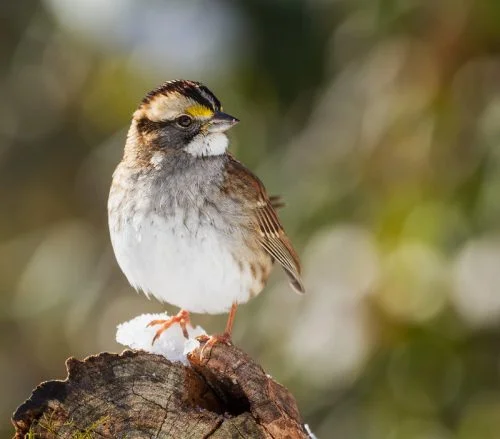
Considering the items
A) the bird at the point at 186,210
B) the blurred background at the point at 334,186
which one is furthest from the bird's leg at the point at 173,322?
the blurred background at the point at 334,186

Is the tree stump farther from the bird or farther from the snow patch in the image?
the bird

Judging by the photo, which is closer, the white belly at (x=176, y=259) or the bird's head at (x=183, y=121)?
the white belly at (x=176, y=259)

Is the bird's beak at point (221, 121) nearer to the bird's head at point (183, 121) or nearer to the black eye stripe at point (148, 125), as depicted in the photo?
the bird's head at point (183, 121)

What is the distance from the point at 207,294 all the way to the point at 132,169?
1.81 ft

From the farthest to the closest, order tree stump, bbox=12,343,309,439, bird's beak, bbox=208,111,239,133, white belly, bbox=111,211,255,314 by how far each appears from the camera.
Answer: bird's beak, bbox=208,111,239,133 → white belly, bbox=111,211,255,314 → tree stump, bbox=12,343,309,439

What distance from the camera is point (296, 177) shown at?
796cm

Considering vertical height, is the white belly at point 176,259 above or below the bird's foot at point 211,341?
above

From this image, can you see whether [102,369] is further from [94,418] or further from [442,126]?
[442,126]

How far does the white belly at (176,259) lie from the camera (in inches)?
184

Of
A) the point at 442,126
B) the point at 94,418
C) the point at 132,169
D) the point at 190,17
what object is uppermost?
the point at 190,17

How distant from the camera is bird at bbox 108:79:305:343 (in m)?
4.71

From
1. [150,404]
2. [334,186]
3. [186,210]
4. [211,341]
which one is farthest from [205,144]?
[334,186]

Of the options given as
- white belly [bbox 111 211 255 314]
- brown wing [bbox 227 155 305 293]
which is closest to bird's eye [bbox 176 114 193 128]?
brown wing [bbox 227 155 305 293]

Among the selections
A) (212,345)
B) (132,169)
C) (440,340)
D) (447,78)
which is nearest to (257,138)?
(447,78)
